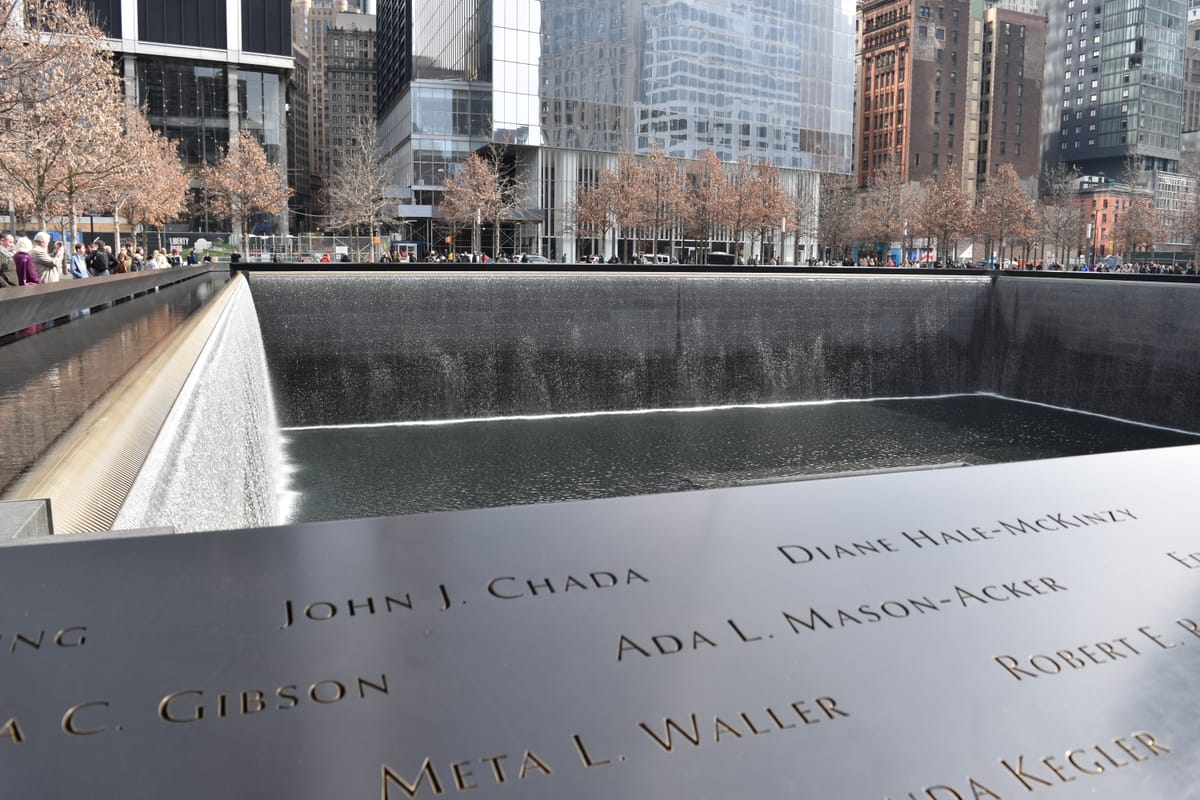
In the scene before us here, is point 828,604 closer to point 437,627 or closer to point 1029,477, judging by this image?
point 437,627

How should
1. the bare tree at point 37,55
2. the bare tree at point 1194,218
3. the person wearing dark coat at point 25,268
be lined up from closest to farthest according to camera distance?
the person wearing dark coat at point 25,268, the bare tree at point 37,55, the bare tree at point 1194,218

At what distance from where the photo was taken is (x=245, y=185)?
4772 cm

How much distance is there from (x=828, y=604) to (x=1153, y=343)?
2168 cm

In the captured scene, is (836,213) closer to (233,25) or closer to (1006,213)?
(1006,213)

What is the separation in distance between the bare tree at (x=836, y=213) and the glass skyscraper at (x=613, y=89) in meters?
1.49

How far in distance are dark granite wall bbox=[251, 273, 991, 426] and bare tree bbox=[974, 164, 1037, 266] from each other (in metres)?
36.6

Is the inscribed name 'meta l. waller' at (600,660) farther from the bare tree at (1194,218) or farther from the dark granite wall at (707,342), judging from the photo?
the bare tree at (1194,218)

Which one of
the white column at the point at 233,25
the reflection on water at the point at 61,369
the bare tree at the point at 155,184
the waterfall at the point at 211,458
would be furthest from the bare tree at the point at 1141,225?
the reflection on water at the point at 61,369

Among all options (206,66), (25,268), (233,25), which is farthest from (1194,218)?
(206,66)

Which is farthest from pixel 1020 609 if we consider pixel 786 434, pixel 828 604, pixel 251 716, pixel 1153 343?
pixel 1153 343

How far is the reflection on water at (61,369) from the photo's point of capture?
349cm

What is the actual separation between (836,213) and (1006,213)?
582 inches

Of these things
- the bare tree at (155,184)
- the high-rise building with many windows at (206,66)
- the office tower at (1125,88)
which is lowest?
the bare tree at (155,184)

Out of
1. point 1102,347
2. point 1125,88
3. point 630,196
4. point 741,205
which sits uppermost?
point 1125,88
